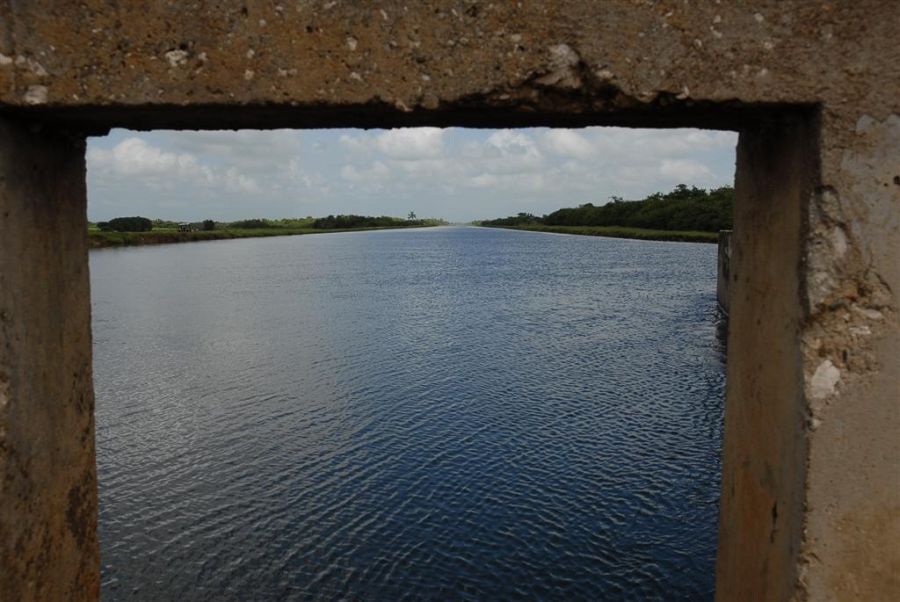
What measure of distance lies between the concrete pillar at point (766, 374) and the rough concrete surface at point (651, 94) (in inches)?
0.8

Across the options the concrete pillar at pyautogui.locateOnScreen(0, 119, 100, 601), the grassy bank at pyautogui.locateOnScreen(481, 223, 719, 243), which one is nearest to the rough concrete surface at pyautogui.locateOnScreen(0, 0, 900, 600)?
the concrete pillar at pyautogui.locateOnScreen(0, 119, 100, 601)

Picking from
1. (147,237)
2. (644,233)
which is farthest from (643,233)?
(147,237)

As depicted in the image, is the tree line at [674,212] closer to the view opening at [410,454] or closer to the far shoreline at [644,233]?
the far shoreline at [644,233]

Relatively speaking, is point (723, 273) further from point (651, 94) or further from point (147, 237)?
point (147, 237)

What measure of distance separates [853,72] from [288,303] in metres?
30.7

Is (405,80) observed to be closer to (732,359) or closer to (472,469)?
(732,359)

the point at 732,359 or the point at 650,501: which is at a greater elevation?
the point at 732,359

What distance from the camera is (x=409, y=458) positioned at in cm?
1231

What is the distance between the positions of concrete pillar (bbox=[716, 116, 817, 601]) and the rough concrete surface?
0.02m

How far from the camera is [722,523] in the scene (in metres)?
3.17

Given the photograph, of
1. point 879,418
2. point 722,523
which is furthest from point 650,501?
point 879,418

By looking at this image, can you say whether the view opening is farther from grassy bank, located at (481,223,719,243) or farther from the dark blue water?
grassy bank, located at (481,223,719,243)

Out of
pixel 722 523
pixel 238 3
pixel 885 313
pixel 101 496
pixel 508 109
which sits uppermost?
pixel 238 3

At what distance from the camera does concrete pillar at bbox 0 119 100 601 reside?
245 cm
